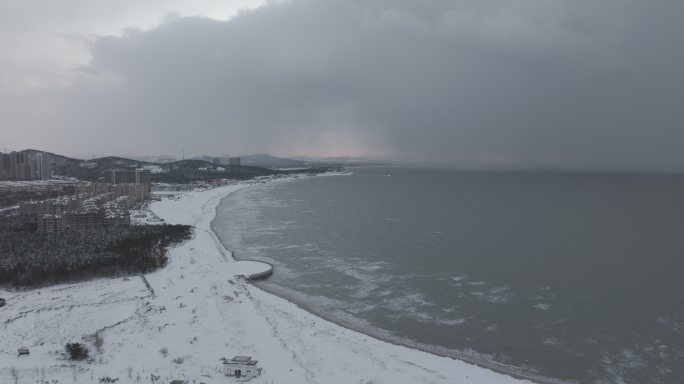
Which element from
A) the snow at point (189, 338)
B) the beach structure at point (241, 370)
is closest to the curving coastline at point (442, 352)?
the snow at point (189, 338)

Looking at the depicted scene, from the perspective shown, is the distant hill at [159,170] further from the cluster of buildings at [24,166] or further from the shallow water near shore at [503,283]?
the shallow water near shore at [503,283]

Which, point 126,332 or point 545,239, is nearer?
point 126,332

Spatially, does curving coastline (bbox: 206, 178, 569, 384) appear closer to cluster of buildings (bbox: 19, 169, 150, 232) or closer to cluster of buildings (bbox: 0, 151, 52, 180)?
cluster of buildings (bbox: 19, 169, 150, 232)

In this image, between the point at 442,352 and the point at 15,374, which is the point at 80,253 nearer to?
the point at 15,374

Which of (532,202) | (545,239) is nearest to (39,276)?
(545,239)

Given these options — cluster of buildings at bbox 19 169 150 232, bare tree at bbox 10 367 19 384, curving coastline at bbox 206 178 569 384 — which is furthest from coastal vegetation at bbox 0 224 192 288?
curving coastline at bbox 206 178 569 384

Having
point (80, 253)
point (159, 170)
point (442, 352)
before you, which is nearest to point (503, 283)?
point (442, 352)

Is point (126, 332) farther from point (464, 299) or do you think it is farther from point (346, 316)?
point (464, 299)
